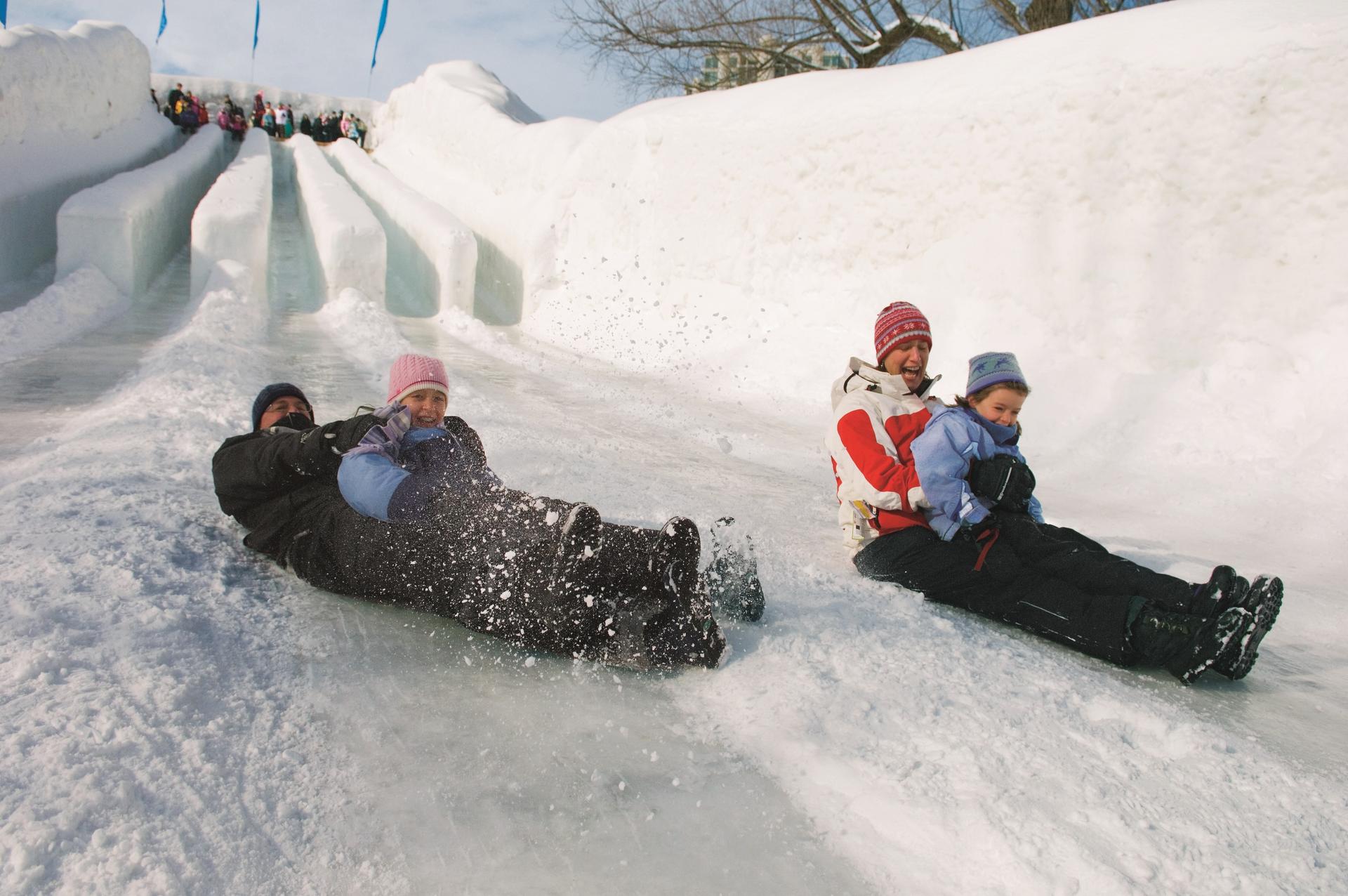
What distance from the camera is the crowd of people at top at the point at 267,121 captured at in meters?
22.1

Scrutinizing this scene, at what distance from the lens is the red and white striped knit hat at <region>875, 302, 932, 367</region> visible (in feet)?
9.71

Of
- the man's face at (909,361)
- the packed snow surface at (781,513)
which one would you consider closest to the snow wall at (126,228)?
the packed snow surface at (781,513)

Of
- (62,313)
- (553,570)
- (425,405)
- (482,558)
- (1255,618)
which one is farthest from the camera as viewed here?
(62,313)

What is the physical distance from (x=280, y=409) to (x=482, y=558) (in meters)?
1.07

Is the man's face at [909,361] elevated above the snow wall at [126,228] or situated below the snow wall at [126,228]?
above

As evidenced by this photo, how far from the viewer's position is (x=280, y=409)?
280 cm

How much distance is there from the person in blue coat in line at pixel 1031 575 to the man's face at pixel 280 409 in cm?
194

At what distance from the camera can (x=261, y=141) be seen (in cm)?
2011

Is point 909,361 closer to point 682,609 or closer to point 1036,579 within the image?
point 1036,579

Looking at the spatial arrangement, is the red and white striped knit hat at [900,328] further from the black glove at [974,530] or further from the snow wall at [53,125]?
the snow wall at [53,125]

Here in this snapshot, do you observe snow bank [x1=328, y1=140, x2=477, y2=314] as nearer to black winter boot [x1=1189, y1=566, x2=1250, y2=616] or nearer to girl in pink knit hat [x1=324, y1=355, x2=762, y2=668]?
girl in pink knit hat [x1=324, y1=355, x2=762, y2=668]

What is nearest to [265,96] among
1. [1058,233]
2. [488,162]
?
[488,162]

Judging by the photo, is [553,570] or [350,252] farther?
[350,252]

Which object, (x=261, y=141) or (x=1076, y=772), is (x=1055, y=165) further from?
(x=261, y=141)
